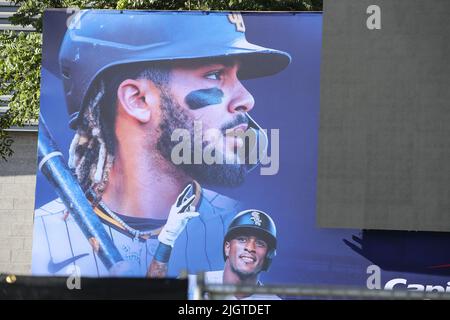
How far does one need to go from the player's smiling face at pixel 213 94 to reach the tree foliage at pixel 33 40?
62.9 inches

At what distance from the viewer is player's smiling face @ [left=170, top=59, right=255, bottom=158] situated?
1076 centimetres

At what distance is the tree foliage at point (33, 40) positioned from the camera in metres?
12.3

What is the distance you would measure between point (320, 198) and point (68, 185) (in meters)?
3.32

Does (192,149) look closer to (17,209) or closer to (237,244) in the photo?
(237,244)

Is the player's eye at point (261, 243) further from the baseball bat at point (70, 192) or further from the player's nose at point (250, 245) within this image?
the baseball bat at point (70, 192)

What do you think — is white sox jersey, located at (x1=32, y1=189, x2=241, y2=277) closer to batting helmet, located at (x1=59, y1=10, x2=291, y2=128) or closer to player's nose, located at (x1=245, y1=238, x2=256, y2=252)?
player's nose, located at (x1=245, y1=238, x2=256, y2=252)

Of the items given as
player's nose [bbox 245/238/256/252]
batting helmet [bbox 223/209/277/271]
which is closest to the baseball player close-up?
batting helmet [bbox 223/209/277/271]

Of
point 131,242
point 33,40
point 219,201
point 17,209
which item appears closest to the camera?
point 219,201

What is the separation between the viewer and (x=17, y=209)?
1702cm

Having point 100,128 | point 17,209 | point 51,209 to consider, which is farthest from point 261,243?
point 17,209

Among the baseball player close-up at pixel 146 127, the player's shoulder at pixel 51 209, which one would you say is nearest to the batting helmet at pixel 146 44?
the baseball player close-up at pixel 146 127

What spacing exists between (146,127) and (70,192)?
4.28ft

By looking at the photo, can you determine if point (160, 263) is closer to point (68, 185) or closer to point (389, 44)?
→ point (68, 185)
